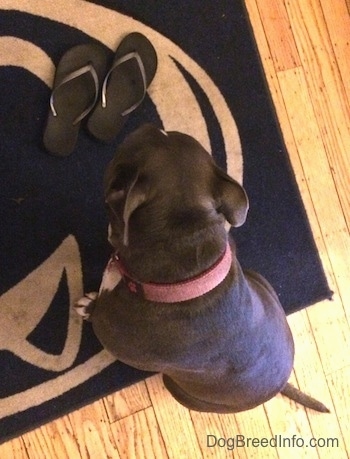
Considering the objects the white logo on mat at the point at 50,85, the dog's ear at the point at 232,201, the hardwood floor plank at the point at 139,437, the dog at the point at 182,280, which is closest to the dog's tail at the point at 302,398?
the dog at the point at 182,280

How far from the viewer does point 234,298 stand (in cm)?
163

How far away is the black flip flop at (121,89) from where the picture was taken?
6.81 feet

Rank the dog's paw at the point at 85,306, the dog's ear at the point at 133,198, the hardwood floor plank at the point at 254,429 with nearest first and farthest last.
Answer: the dog's ear at the point at 133,198
the dog's paw at the point at 85,306
the hardwood floor plank at the point at 254,429

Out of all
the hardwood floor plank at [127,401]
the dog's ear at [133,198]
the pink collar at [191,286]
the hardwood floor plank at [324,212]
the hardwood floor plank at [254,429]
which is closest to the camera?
the dog's ear at [133,198]

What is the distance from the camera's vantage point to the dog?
1.52 m

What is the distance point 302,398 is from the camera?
218cm

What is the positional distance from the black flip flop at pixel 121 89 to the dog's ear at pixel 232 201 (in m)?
0.64

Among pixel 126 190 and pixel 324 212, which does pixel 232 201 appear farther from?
pixel 324 212

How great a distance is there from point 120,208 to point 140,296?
26 cm

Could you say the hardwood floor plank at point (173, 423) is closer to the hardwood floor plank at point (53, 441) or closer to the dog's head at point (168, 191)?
the hardwood floor plank at point (53, 441)

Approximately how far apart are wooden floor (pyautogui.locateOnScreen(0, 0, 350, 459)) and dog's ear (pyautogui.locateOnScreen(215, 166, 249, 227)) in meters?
0.83

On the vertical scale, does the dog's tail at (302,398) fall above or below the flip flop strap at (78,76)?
below

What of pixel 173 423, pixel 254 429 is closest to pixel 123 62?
pixel 173 423

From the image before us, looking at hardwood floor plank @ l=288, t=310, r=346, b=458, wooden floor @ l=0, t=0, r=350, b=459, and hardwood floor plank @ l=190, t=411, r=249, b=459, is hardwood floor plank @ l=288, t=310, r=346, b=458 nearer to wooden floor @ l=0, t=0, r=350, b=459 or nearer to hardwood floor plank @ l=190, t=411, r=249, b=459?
wooden floor @ l=0, t=0, r=350, b=459
